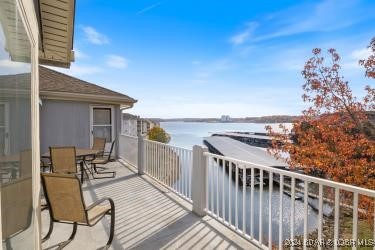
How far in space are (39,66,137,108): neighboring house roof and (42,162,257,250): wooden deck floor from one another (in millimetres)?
4720

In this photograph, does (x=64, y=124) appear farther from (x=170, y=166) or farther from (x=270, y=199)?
(x=270, y=199)

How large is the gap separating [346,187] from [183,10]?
11050 millimetres

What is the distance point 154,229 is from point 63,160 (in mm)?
3060

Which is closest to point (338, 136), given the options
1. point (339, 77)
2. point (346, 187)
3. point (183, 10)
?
point (339, 77)

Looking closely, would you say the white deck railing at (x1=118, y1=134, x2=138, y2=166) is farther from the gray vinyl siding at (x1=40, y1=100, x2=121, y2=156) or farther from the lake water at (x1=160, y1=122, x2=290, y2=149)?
the lake water at (x1=160, y1=122, x2=290, y2=149)

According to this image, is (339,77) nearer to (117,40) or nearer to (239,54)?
(117,40)

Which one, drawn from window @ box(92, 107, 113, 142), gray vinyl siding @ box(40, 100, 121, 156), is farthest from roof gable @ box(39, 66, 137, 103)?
window @ box(92, 107, 113, 142)

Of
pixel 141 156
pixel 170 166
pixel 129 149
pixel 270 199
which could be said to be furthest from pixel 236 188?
pixel 129 149

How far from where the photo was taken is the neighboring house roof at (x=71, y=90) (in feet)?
28.2

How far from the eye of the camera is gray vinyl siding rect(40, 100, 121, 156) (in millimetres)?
8672

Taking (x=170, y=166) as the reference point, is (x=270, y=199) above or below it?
above

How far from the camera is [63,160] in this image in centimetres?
564

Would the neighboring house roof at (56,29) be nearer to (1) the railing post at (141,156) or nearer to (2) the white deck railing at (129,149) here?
(1) the railing post at (141,156)

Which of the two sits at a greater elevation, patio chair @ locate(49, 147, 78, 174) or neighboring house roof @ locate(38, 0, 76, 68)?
neighboring house roof @ locate(38, 0, 76, 68)
